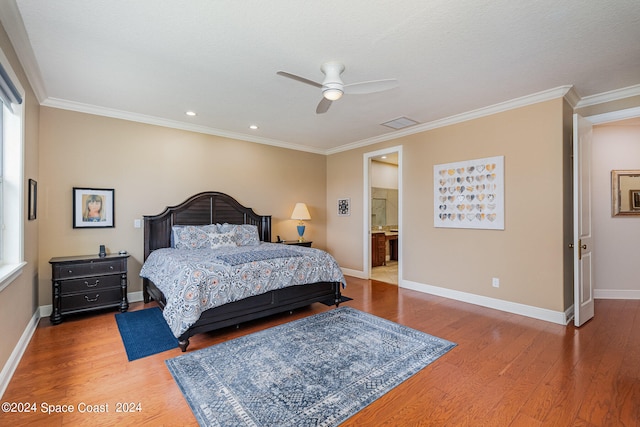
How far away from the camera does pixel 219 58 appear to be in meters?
2.72

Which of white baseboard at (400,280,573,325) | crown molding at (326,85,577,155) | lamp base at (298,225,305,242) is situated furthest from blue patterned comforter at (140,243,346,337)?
crown molding at (326,85,577,155)

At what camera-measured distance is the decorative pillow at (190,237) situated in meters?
4.31

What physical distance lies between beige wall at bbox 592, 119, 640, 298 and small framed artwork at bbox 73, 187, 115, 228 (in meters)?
7.11

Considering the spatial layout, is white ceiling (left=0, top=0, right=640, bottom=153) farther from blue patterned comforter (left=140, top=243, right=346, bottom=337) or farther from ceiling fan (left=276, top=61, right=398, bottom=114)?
blue patterned comforter (left=140, top=243, right=346, bottom=337)

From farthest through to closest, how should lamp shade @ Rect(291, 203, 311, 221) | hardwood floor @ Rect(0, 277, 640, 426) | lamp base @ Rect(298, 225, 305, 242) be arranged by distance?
lamp base @ Rect(298, 225, 305, 242) → lamp shade @ Rect(291, 203, 311, 221) → hardwood floor @ Rect(0, 277, 640, 426)

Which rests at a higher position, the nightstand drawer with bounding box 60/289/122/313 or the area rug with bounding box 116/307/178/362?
the nightstand drawer with bounding box 60/289/122/313

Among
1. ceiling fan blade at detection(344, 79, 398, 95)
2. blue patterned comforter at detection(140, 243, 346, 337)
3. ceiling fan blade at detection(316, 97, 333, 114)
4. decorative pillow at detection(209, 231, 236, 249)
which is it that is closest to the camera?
ceiling fan blade at detection(344, 79, 398, 95)

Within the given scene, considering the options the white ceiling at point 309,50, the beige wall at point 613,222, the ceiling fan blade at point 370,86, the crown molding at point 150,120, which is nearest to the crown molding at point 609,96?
the white ceiling at point 309,50

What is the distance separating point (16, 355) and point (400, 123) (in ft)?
16.6

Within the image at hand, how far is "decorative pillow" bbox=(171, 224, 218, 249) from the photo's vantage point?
431 centimetres

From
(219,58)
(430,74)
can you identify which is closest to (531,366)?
(430,74)

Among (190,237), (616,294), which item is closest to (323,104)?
(190,237)

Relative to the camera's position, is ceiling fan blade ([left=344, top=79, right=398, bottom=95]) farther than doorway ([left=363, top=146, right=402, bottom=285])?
No

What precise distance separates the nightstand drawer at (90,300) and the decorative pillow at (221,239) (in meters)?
1.29
